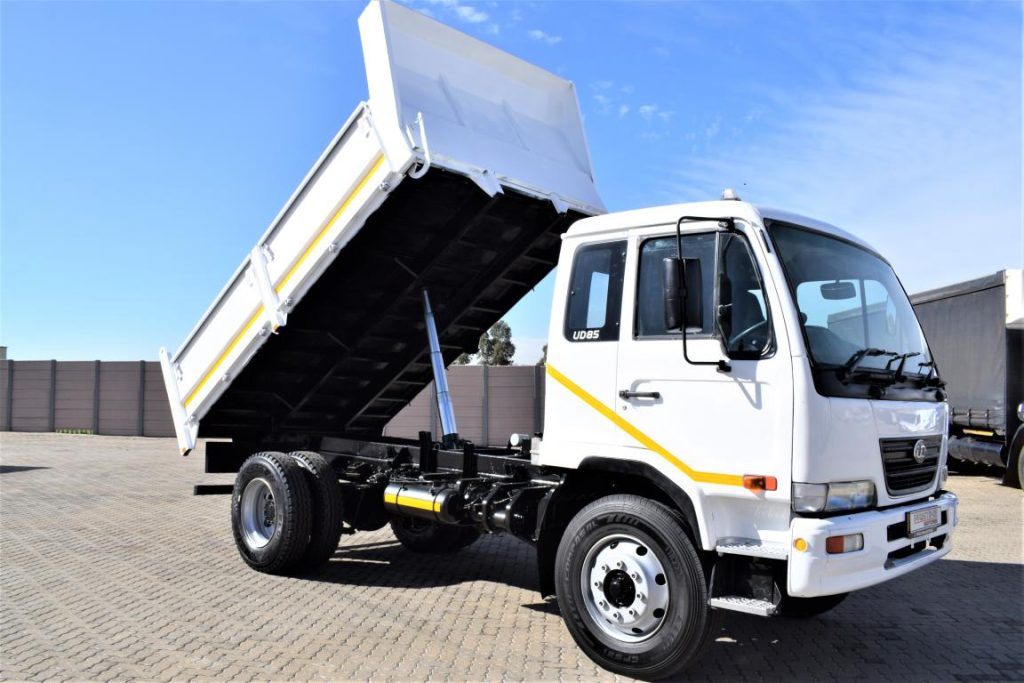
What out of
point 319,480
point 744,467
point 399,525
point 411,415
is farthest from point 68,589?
point 411,415

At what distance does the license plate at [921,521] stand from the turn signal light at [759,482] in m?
0.98

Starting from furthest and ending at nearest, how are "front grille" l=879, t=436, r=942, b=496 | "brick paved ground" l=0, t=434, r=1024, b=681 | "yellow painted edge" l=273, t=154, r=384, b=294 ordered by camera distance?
1. "yellow painted edge" l=273, t=154, r=384, b=294
2. "brick paved ground" l=0, t=434, r=1024, b=681
3. "front grille" l=879, t=436, r=942, b=496

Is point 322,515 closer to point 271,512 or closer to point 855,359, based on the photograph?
point 271,512

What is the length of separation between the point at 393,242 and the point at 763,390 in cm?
358

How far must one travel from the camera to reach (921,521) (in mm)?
4770

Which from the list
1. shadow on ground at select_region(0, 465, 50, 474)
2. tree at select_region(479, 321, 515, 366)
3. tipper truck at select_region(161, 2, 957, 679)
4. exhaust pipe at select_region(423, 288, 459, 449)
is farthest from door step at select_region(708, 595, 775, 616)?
tree at select_region(479, 321, 515, 366)

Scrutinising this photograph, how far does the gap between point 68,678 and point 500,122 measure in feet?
16.3

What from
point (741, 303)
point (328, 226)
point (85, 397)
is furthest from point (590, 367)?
point (85, 397)

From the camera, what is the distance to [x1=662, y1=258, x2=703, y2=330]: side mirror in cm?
444

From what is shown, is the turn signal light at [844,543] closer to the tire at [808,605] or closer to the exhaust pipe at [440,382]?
the tire at [808,605]

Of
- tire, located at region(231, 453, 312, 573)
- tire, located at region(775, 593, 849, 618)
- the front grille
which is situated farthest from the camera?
tire, located at region(231, 453, 312, 573)

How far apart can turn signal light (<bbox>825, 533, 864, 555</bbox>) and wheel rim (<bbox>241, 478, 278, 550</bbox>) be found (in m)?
5.13

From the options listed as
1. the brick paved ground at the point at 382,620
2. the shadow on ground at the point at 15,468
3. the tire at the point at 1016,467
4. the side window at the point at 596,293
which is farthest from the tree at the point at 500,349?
the side window at the point at 596,293

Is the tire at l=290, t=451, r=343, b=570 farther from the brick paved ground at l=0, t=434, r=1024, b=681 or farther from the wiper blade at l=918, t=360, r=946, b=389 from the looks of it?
the wiper blade at l=918, t=360, r=946, b=389
